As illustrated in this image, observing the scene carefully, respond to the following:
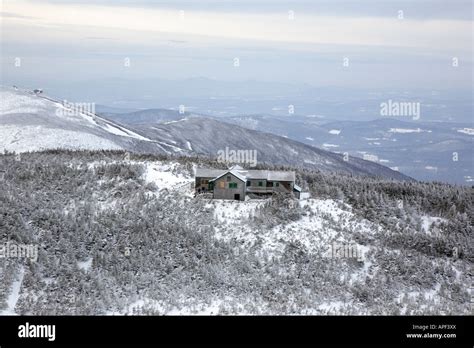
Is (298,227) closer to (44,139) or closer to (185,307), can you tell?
(185,307)

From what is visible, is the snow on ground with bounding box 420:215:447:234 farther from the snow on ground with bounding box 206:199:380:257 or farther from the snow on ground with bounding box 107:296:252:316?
the snow on ground with bounding box 107:296:252:316

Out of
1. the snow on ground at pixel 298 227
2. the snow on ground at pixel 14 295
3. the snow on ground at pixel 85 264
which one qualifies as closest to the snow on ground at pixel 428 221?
the snow on ground at pixel 298 227

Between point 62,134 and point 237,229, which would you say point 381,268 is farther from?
point 62,134

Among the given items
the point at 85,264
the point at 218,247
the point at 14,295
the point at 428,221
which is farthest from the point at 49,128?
the point at 428,221

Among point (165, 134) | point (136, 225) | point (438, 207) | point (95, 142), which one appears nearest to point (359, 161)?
point (165, 134)

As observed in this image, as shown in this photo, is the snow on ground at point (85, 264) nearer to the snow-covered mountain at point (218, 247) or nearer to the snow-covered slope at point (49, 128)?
the snow-covered mountain at point (218, 247)
